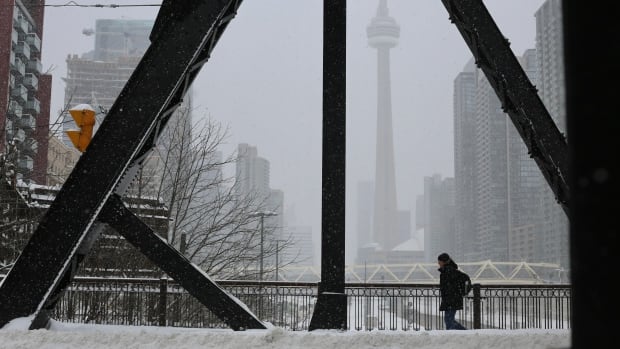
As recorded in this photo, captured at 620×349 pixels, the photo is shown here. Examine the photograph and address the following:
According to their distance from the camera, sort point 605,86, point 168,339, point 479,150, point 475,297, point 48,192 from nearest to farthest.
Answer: point 605,86 < point 168,339 < point 475,297 < point 48,192 < point 479,150

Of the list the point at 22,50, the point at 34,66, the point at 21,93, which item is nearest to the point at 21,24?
the point at 22,50

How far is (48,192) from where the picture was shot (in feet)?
63.2

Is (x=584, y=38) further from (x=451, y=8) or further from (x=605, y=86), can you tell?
(x=451, y=8)

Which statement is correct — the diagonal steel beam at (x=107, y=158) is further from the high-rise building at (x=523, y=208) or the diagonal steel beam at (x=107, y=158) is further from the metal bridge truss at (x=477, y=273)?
the high-rise building at (x=523, y=208)

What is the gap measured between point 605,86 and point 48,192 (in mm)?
19632

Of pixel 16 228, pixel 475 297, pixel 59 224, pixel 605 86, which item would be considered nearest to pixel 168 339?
pixel 59 224

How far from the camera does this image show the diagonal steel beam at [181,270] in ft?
19.1

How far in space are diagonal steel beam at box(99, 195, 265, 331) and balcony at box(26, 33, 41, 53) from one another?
275 feet

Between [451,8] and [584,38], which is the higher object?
[451,8]

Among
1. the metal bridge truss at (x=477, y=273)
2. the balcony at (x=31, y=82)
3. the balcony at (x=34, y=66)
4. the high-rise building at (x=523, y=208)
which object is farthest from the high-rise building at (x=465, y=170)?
the balcony at (x=31, y=82)

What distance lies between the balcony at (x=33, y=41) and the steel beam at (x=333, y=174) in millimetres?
83340

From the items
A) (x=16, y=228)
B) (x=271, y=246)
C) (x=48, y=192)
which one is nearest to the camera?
(x=16, y=228)

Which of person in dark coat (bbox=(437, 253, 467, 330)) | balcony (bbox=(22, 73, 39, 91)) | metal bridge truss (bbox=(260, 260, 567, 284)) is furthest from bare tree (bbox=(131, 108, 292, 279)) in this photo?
balcony (bbox=(22, 73, 39, 91))

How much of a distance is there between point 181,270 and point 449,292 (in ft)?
23.9
